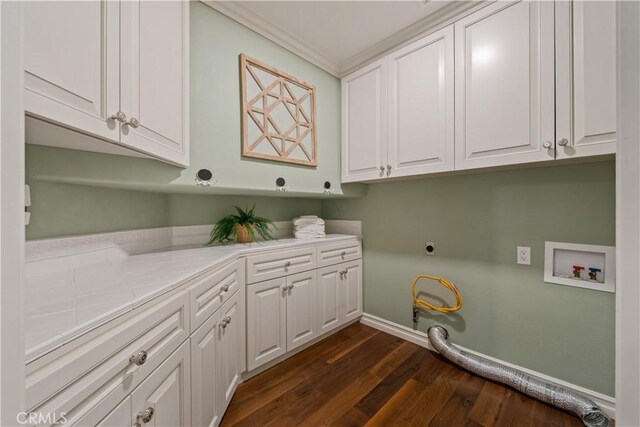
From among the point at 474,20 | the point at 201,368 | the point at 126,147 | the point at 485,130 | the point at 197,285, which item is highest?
the point at 474,20

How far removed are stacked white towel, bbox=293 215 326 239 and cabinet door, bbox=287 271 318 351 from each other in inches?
13.7

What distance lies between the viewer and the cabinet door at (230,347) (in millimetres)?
1199

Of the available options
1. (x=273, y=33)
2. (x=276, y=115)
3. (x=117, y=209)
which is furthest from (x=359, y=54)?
(x=117, y=209)

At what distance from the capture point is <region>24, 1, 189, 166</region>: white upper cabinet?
0.59 meters

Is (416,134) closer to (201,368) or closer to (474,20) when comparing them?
(474,20)

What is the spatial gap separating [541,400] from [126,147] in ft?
8.13

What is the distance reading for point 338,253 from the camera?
2.12 metres

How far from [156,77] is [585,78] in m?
1.97

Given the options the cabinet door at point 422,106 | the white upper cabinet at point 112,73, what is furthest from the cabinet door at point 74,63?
the cabinet door at point 422,106

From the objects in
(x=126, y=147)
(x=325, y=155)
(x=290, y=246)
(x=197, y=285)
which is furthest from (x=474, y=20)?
(x=197, y=285)

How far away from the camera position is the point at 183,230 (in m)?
1.73

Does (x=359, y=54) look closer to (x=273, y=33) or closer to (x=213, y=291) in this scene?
(x=273, y=33)

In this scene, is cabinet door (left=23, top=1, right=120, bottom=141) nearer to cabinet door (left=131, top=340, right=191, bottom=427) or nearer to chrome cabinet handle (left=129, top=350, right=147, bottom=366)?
chrome cabinet handle (left=129, top=350, right=147, bottom=366)

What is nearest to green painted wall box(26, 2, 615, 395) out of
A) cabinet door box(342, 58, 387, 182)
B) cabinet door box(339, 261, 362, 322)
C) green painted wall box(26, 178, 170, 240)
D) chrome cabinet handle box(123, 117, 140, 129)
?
green painted wall box(26, 178, 170, 240)
